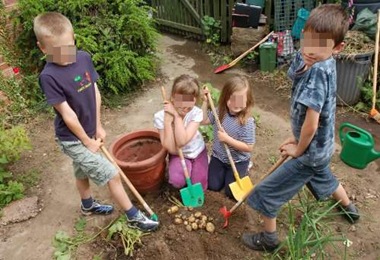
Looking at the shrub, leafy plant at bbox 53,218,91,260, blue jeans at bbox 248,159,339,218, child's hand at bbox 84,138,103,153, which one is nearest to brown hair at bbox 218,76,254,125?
blue jeans at bbox 248,159,339,218

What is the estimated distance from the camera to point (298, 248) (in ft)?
7.19

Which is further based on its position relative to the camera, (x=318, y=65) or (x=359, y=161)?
(x=359, y=161)

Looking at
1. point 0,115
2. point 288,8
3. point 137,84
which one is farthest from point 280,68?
point 0,115

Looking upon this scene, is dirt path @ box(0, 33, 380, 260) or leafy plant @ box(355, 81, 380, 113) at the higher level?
leafy plant @ box(355, 81, 380, 113)

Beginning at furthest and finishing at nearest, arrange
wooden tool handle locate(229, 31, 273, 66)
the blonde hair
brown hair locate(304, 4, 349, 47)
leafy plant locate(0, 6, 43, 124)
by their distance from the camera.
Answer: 1. wooden tool handle locate(229, 31, 273, 66)
2. leafy plant locate(0, 6, 43, 124)
3. the blonde hair
4. brown hair locate(304, 4, 349, 47)

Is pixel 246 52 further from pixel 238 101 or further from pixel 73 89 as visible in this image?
pixel 73 89

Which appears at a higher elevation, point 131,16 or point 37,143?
point 131,16

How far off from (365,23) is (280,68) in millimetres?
1224

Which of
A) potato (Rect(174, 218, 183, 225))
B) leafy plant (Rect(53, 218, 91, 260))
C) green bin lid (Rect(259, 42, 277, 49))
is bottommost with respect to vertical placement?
leafy plant (Rect(53, 218, 91, 260))

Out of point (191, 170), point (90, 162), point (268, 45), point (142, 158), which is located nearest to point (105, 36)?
point (142, 158)

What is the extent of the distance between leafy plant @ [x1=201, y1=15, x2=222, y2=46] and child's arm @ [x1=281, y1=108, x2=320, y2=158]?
4.03 metres

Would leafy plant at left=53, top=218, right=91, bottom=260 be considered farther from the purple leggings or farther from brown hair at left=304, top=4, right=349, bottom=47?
brown hair at left=304, top=4, right=349, bottom=47

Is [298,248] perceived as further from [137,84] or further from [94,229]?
[137,84]

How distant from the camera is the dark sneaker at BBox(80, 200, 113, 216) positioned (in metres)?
3.00
